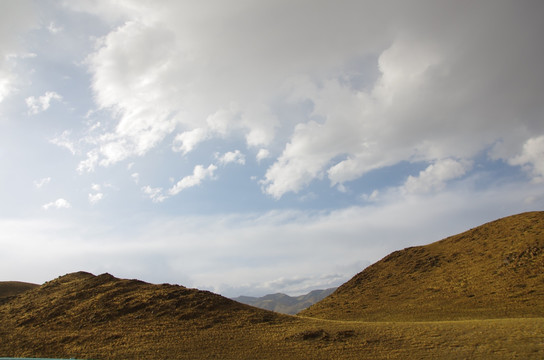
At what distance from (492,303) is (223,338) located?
23161 millimetres

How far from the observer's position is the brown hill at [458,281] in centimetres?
2932

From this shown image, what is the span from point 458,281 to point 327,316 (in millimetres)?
14092

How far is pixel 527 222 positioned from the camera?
143 feet

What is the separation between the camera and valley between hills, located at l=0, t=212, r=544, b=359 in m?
18.2

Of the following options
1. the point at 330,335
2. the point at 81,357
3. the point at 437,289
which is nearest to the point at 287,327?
the point at 330,335

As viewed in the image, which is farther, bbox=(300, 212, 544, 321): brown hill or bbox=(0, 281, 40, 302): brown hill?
bbox=(0, 281, 40, 302): brown hill

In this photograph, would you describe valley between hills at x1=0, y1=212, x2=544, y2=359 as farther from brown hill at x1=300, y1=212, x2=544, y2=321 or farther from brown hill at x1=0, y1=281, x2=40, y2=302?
brown hill at x1=0, y1=281, x2=40, y2=302

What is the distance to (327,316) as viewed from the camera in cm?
3506

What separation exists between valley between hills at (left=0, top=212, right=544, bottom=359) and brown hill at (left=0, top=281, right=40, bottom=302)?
40 cm

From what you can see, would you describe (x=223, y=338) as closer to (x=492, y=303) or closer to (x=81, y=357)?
(x=81, y=357)

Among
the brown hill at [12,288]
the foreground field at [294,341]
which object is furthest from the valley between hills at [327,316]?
the brown hill at [12,288]

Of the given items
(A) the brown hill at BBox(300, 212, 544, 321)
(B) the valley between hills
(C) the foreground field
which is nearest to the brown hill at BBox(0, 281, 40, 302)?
(B) the valley between hills

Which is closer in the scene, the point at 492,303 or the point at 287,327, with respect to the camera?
the point at 287,327

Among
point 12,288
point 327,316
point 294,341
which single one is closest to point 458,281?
point 327,316
